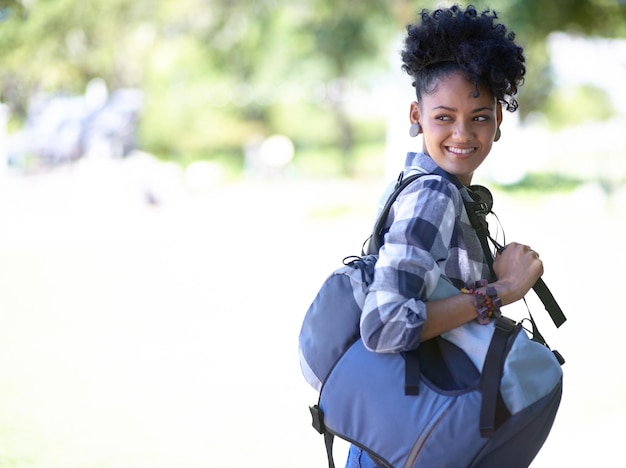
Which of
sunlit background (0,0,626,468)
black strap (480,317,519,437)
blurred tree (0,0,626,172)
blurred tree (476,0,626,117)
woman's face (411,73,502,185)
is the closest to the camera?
black strap (480,317,519,437)

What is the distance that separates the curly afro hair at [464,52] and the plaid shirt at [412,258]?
0.26 meters

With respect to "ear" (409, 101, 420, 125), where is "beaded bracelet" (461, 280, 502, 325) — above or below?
below

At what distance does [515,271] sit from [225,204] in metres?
14.4

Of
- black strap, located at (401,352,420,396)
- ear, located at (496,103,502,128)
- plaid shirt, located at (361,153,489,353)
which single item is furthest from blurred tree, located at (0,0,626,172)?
black strap, located at (401,352,420,396)

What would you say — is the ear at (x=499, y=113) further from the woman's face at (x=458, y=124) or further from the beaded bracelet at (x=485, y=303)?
the beaded bracelet at (x=485, y=303)

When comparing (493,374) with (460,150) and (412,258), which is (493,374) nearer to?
(412,258)

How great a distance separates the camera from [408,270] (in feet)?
5.82

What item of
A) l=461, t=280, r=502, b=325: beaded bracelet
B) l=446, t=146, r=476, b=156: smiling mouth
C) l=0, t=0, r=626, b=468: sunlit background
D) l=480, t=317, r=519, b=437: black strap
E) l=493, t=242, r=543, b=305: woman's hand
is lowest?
l=480, t=317, r=519, b=437: black strap

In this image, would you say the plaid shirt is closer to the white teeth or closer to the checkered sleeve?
the checkered sleeve

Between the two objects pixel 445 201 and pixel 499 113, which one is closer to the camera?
pixel 445 201

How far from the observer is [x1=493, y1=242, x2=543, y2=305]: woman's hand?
74.8 inches

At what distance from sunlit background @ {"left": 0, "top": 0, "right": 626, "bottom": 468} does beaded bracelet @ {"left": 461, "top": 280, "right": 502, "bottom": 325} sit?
8.42 feet

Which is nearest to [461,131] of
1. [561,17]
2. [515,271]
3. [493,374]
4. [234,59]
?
[515,271]

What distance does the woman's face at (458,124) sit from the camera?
6.59 ft
